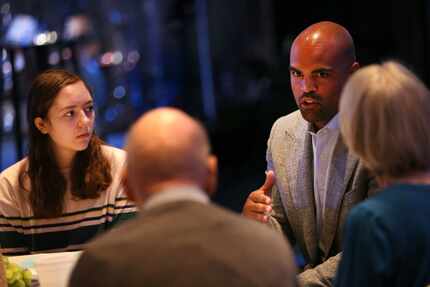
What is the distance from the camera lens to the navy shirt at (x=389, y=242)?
1890mm

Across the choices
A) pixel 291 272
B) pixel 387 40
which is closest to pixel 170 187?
pixel 291 272

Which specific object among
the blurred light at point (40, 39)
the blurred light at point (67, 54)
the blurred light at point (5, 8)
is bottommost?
the blurred light at point (67, 54)

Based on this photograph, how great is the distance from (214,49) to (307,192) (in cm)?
783

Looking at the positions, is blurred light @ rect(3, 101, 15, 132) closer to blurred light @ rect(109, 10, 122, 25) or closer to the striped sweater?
blurred light @ rect(109, 10, 122, 25)

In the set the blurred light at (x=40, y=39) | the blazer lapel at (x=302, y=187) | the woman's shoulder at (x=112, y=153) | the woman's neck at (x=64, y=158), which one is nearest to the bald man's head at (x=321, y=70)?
the blazer lapel at (x=302, y=187)

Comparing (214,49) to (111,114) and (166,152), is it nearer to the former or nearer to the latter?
(111,114)

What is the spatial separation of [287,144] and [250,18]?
7776 mm

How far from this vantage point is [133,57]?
32.1 ft

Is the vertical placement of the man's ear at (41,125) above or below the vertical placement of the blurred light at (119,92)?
above

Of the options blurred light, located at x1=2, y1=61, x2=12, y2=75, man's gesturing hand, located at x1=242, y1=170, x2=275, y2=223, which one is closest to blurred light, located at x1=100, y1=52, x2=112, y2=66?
blurred light, located at x1=2, y1=61, x2=12, y2=75

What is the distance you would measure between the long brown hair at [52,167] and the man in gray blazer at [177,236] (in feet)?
4.00

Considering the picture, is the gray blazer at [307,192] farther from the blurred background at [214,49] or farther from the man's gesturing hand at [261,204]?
the blurred background at [214,49]

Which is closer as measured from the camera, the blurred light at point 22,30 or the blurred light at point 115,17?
the blurred light at point 22,30

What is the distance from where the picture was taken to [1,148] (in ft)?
22.9
